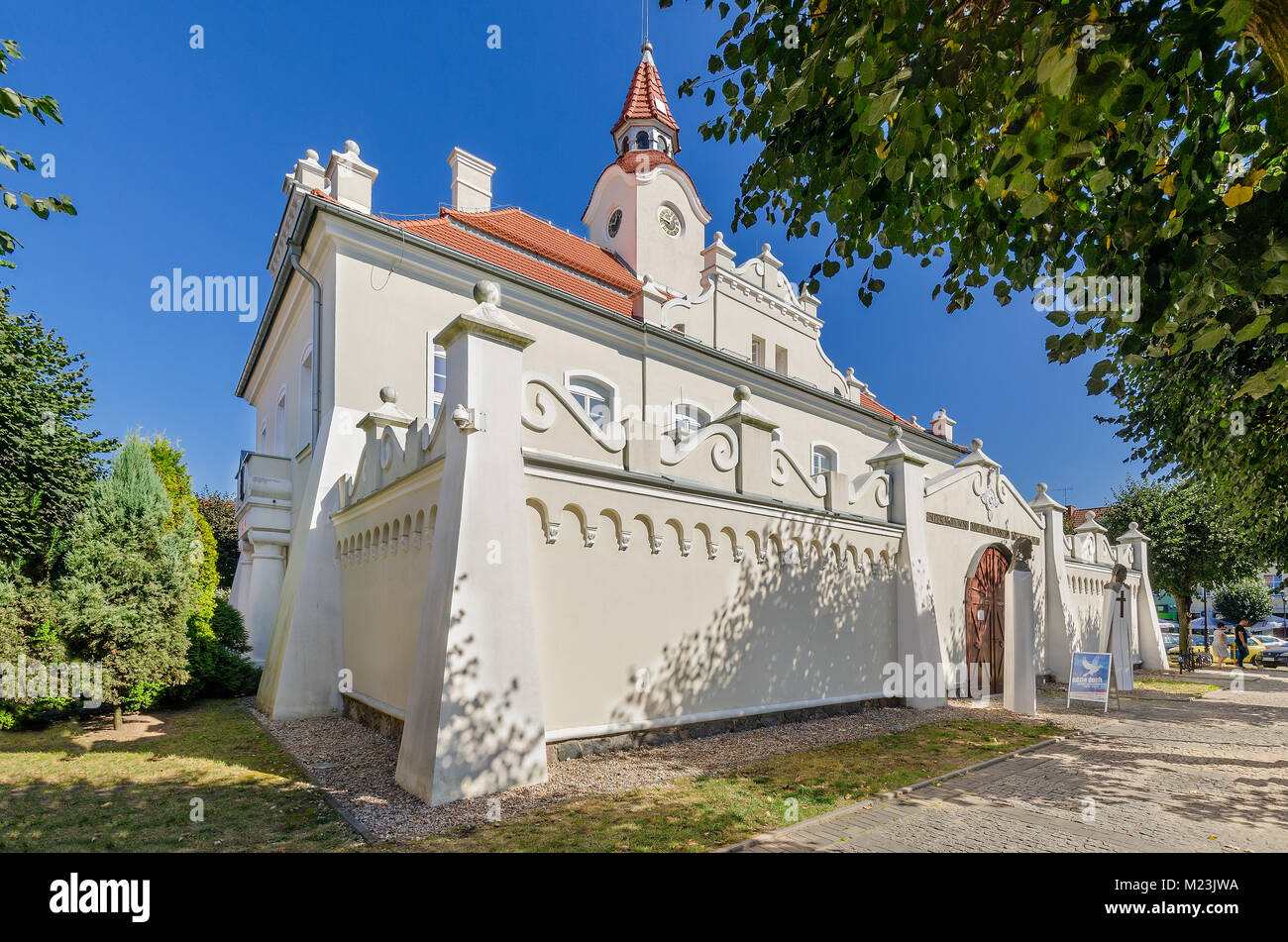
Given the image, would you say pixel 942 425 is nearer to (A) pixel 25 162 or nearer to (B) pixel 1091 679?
(B) pixel 1091 679

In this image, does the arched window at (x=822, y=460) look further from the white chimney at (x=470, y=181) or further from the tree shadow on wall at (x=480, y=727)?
the tree shadow on wall at (x=480, y=727)

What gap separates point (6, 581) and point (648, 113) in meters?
22.8

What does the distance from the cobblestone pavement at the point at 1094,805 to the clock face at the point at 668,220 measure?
57.8 feet

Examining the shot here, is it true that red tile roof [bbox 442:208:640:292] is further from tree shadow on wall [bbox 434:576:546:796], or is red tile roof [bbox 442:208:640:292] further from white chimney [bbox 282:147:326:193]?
tree shadow on wall [bbox 434:576:546:796]

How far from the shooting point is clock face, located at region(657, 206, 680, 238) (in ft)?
68.2

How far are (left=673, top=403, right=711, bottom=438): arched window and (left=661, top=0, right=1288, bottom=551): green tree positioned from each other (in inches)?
418

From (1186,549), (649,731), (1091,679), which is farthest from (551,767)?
(1186,549)

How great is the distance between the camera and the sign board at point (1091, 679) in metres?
11.3

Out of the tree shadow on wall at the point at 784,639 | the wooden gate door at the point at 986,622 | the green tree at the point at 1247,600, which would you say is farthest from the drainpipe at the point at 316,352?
the green tree at the point at 1247,600

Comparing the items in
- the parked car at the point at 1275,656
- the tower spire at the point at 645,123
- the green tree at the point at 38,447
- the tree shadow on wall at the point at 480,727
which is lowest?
the parked car at the point at 1275,656

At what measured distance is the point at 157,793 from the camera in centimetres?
616

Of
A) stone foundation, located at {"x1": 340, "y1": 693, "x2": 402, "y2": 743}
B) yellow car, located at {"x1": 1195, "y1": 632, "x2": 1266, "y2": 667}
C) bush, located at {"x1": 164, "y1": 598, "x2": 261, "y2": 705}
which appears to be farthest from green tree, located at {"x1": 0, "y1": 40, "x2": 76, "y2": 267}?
yellow car, located at {"x1": 1195, "y1": 632, "x2": 1266, "y2": 667}

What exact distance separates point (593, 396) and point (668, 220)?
898cm
